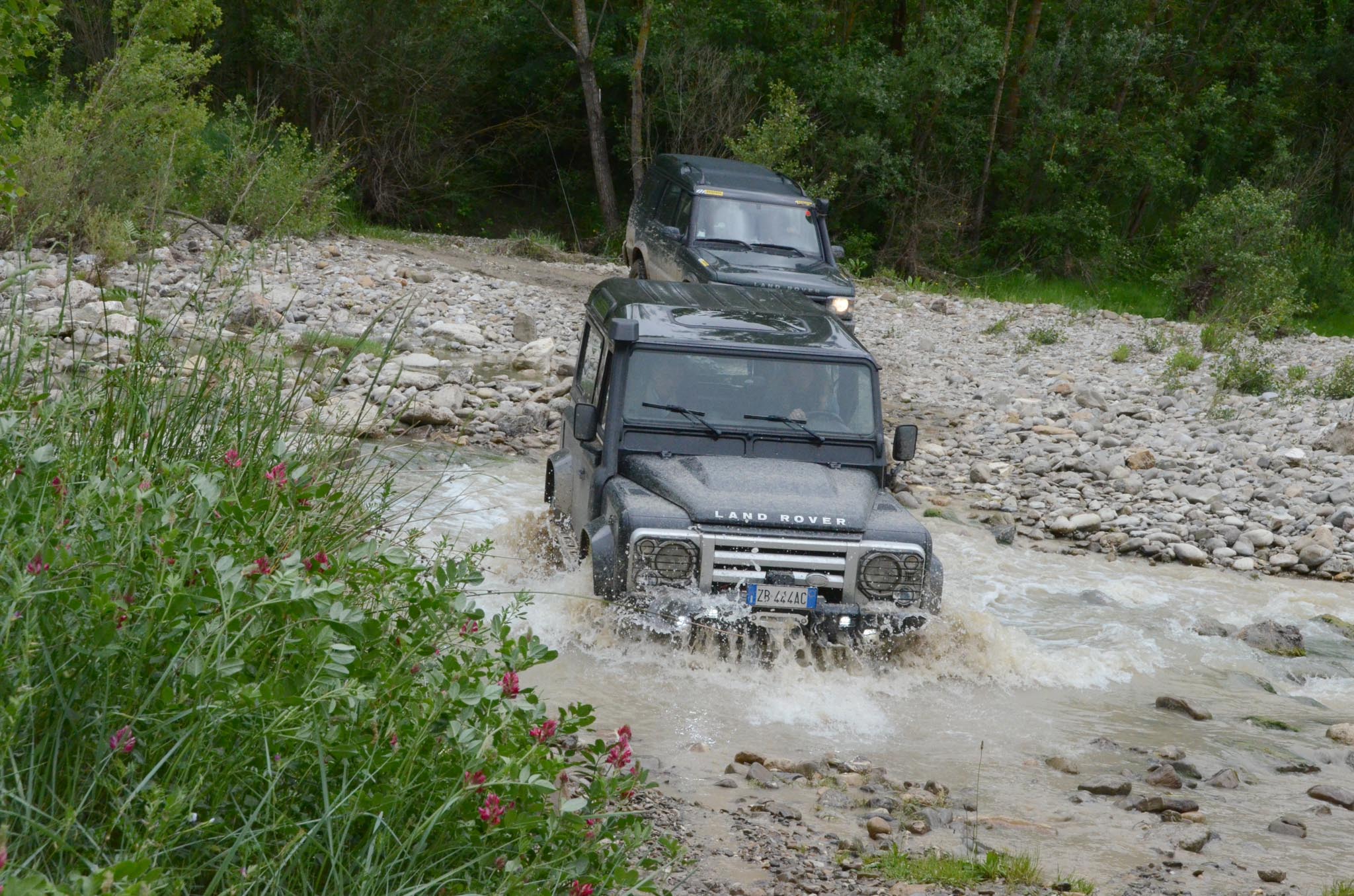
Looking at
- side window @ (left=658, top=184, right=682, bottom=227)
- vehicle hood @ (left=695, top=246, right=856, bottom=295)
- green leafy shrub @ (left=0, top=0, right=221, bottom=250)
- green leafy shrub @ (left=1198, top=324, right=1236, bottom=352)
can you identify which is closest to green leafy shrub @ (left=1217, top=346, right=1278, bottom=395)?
green leafy shrub @ (left=1198, top=324, right=1236, bottom=352)

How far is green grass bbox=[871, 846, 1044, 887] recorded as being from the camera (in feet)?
14.0

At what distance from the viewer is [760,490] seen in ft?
20.3

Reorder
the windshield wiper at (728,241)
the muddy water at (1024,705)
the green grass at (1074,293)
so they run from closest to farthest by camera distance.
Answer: the muddy water at (1024,705) < the windshield wiper at (728,241) < the green grass at (1074,293)

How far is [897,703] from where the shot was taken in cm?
619

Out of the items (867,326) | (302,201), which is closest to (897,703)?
(867,326)

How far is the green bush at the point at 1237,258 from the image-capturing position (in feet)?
60.8

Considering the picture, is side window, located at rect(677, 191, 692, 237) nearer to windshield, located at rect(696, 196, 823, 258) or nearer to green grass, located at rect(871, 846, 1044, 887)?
windshield, located at rect(696, 196, 823, 258)

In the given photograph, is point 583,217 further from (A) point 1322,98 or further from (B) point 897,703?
(B) point 897,703

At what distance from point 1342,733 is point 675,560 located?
3408 millimetres

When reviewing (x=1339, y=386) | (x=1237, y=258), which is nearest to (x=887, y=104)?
(x=1237, y=258)

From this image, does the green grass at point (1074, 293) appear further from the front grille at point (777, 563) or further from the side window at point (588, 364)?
the front grille at point (777, 563)

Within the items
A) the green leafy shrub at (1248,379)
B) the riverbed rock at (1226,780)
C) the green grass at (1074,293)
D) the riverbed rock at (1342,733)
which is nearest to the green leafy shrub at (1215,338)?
the green leafy shrub at (1248,379)

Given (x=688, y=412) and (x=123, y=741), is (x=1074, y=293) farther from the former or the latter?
(x=123, y=741)

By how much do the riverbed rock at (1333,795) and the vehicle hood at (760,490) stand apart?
2233 millimetres
